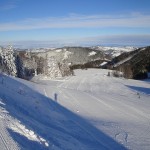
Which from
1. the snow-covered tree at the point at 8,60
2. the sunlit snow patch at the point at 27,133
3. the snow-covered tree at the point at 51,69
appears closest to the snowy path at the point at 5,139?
the sunlit snow patch at the point at 27,133

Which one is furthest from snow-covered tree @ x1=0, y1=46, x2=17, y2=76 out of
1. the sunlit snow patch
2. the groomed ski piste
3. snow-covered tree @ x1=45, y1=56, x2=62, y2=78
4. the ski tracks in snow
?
the ski tracks in snow

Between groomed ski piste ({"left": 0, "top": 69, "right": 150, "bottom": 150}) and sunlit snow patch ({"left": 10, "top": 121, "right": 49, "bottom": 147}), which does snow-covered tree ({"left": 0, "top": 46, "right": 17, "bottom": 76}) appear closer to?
groomed ski piste ({"left": 0, "top": 69, "right": 150, "bottom": 150})

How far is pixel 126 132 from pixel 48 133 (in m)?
4.57

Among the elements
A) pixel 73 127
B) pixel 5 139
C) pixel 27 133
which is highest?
pixel 5 139

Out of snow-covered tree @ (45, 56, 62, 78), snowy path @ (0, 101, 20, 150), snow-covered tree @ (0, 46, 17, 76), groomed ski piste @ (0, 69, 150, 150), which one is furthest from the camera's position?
snow-covered tree @ (45, 56, 62, 78)

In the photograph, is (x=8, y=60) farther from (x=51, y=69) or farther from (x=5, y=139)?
(x=5, y=139)

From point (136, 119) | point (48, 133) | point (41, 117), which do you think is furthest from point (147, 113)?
point (48, 133)

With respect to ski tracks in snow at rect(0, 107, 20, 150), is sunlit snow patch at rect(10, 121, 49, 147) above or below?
below

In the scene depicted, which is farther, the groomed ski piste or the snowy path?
the groomed ski piste

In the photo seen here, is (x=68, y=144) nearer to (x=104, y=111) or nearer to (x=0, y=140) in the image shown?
(x=0, y=140)

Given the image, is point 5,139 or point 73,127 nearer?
point 5,139

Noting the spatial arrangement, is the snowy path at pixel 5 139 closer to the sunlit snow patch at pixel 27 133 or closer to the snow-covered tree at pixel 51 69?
the sunlit snow patch at pixel 27 133

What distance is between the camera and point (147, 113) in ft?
66.4

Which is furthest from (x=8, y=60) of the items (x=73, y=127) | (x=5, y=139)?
(x=5, y=139)
